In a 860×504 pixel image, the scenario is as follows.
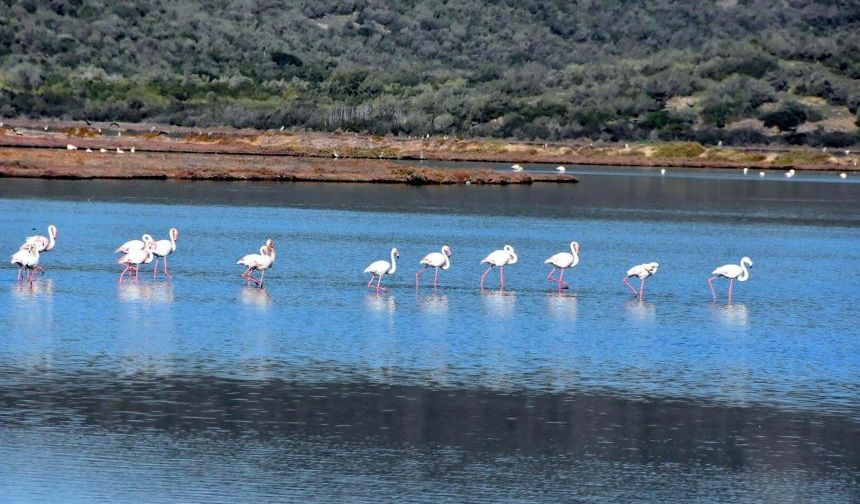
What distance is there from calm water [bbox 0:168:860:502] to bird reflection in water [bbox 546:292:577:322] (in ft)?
0.24

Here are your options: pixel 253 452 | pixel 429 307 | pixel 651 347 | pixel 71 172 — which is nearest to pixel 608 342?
pixel 651 347

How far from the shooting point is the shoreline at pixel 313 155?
65438 mm

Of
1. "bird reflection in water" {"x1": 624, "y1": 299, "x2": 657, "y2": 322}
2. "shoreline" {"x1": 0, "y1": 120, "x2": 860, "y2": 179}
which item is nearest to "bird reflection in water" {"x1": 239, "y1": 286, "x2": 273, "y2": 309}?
"bird reflection in water" {"x1": 624, "y1": 299, "x2": 657, "y2": 322}

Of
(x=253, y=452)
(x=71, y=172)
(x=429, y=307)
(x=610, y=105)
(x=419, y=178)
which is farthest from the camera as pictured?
(x=610, y=105)

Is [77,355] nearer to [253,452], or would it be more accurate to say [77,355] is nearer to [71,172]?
[253,452]

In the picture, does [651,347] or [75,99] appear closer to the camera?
[651,347]

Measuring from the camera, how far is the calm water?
48.8ft

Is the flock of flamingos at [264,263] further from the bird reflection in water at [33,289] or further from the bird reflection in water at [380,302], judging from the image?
the bird reflection in water at [380,302]

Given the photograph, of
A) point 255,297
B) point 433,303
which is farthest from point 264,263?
point 433,303

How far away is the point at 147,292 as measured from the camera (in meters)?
27.1

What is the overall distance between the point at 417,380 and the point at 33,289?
373 inches

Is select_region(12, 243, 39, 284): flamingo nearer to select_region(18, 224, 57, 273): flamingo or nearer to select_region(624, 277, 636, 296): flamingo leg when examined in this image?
select_region(18, 224, 57, 273): flamingo

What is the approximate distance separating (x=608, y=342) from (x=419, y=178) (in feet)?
146

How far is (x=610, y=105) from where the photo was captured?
391 ft
